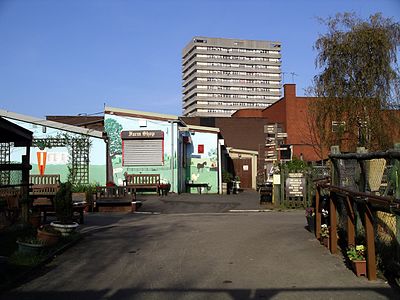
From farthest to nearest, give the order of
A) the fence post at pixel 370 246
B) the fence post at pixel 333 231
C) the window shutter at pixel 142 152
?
the window shutter at pixel 142 152 → the fence post at pixel 333 231 → the fence post at pixel 370 246

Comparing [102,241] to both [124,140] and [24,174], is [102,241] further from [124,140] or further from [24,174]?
[124,140]

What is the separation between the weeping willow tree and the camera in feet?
84.5

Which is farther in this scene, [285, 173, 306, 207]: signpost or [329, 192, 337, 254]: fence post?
[285, 173, 306, 207]: signpost

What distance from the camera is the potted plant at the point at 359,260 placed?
743cm

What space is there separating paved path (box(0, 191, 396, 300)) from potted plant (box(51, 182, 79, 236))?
52 centimetres

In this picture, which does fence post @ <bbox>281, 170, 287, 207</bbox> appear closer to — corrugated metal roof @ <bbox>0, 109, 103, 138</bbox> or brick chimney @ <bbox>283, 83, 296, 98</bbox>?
corrugated metal roof @ <bbox>0, 109, 103, 138</bbox>

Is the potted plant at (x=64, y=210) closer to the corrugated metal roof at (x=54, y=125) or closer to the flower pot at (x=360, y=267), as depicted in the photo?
the flower pot at (x=360, y=267)

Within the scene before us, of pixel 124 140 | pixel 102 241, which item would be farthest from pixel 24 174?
pixel 124 140

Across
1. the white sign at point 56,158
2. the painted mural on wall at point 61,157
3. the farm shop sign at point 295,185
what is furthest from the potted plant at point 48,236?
the white sign at point 56,158

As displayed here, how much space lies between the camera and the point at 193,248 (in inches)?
406

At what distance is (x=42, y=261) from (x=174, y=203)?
14.8m

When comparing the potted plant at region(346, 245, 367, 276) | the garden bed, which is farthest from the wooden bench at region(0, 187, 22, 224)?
the potted plant at region(346, 245, 367, 276)

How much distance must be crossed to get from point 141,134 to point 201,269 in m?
20.3

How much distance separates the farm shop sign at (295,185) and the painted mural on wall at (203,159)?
30.0 ft
